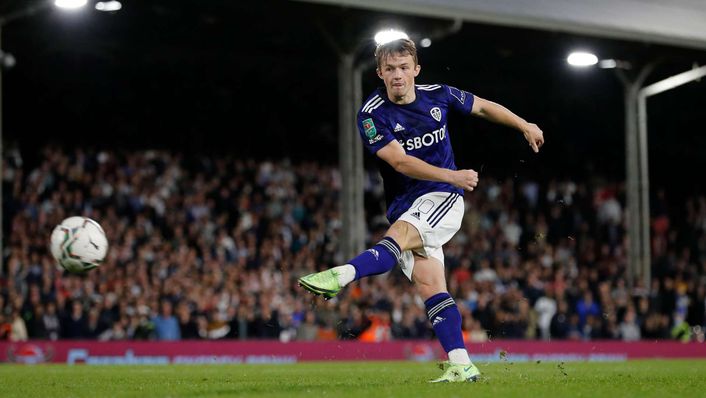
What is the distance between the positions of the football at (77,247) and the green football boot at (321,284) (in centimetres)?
388

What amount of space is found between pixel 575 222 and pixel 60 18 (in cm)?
1317

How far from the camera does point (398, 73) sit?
8.13 metres

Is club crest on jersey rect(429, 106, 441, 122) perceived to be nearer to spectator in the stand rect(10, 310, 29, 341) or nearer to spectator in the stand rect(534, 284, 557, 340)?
spectator in the stand rect(10, 310, 29, 341)

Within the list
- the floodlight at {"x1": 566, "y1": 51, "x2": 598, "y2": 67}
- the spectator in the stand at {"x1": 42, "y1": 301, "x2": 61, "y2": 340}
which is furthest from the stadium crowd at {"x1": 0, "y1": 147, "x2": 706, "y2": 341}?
the floodlight at {"x1": 566, "y1": 51, "x2": 598, "y2": 67}

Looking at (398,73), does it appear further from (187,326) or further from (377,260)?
(187,326)

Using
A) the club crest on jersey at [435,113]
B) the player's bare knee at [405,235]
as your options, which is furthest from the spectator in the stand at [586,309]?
the player's bare knee at [405,235]

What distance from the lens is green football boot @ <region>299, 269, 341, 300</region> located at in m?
7.39

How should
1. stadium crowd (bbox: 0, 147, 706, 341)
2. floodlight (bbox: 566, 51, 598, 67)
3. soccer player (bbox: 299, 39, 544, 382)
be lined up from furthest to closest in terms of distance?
1. floodlight (bbox: 566, 51, 598, 67)
2. stadium crowd (bbox: 0, 147, 706, 341)
3. soccer player (bbox: 299, 39, 544, 382)

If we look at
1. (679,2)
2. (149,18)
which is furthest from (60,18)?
(679,2)

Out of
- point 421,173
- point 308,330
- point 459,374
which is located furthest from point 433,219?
point 308,330

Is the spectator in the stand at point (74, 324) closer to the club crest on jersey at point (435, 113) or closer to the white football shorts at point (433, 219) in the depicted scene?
the white football shorts at point (433, 219)

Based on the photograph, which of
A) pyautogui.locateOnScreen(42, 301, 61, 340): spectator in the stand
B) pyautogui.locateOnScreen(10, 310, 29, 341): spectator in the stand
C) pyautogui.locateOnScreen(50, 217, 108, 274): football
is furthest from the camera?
pyautogui.locateOnScreen(42, 301, 61, 340): spectator in the stand

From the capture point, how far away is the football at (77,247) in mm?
10727

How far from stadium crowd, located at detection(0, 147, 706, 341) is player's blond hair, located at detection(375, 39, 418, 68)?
39.7 ft
